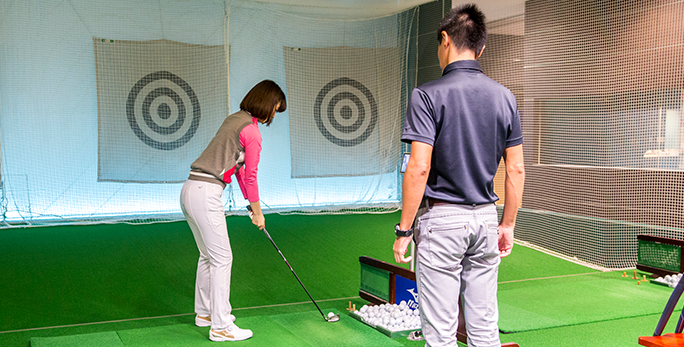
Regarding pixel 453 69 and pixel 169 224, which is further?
pixel 169 224

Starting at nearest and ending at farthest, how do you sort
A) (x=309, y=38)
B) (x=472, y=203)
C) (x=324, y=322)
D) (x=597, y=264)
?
(x=472, y=203), (x=324, y=322), (x=597, y=264), (x=309, y=38)

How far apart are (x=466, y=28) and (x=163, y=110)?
5.31m

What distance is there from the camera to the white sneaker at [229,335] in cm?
224

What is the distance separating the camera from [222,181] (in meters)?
2.19

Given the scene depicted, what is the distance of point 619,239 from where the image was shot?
4.24m

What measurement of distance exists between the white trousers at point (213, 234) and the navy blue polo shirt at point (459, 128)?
3.48ft

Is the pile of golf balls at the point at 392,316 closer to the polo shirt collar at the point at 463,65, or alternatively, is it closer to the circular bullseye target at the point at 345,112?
the polo shirt collar at the point at 463,65

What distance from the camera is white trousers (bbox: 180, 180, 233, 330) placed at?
214 centimetres

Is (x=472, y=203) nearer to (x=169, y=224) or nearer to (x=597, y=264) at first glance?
(x=597, y=264)

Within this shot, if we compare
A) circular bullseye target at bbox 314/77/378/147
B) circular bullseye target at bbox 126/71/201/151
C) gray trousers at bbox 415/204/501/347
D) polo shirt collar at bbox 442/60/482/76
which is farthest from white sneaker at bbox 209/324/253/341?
circular bullseye target at bbox 314/77/378/147

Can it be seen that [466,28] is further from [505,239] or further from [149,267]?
[149,267]

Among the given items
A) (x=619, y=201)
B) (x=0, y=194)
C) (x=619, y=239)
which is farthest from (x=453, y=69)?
(x=0, y=194)

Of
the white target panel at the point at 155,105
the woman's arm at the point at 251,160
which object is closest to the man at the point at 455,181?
the woman's arm at the point at 251,160

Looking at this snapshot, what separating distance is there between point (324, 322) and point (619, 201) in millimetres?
3148
